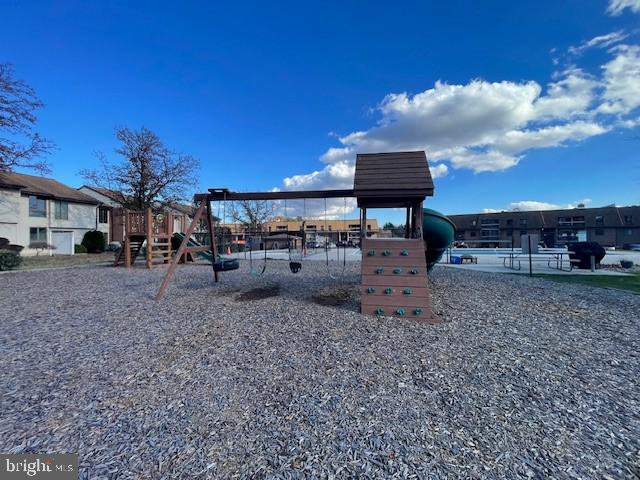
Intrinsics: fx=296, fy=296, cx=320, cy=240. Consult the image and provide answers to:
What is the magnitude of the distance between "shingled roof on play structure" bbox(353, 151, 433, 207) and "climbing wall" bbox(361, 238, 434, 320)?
106cm

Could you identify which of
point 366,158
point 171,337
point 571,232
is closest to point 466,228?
point 571,232

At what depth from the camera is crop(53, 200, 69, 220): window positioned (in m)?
27.7

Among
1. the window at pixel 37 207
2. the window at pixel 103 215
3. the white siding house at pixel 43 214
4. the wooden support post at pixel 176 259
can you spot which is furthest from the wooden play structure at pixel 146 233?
the window at pixel 103 215

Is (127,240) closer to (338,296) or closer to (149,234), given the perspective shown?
(149,234)

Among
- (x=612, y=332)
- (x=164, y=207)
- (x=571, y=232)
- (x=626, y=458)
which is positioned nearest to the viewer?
(x=626, y=458)

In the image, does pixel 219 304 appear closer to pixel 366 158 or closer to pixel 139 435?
pixel 139 435

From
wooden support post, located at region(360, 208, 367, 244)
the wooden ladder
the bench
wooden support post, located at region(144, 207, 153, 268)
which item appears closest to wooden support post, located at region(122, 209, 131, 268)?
the wooden ladder

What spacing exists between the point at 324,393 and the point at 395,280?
352 cm

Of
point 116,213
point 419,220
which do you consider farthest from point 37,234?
point 419,220

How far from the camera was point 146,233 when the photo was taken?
49.0ft

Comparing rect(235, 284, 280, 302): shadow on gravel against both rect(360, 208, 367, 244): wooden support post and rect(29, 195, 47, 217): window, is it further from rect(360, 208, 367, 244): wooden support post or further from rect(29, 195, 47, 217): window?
rect(29, 195, 47, 217): window

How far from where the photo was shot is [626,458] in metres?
2.27

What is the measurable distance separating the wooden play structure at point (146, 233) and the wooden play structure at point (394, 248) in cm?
844

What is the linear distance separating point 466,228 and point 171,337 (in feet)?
206
